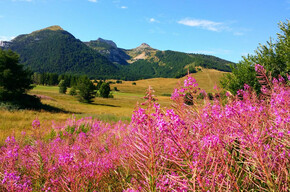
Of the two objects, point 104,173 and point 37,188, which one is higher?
point 104,173

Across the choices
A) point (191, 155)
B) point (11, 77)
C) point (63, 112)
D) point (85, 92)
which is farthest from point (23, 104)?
point (191, 155)

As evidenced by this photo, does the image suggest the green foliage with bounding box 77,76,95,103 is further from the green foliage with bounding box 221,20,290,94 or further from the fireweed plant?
the fireweed plant

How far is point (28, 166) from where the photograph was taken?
3824 millimetres

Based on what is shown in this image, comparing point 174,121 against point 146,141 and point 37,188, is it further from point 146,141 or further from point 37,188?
point 37,188

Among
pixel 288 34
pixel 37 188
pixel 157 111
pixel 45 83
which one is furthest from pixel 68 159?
pixel 45 83

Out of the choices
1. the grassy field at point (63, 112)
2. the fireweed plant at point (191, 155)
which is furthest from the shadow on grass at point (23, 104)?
the fireweed plant at point (191, 155)

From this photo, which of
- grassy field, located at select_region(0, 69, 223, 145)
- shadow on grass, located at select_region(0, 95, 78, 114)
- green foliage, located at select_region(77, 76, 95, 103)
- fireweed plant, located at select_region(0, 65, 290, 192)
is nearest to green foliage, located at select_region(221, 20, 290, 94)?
grassy field, located at select_region(0, 69, 223, 145)

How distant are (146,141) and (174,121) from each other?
0.31 m

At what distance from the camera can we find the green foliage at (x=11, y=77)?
2844 centimetres

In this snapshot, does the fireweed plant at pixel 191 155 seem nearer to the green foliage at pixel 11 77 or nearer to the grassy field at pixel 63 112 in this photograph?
the grassy field at pixel 63 112

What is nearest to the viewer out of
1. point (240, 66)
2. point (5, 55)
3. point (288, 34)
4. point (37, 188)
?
point (37, 188)

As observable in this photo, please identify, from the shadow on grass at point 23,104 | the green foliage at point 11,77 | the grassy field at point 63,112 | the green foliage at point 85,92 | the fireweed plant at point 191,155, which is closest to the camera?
the fireweed plant at point 191,155

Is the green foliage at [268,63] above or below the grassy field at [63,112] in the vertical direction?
above

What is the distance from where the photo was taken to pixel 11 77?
29.0 m
